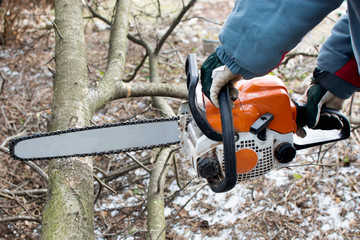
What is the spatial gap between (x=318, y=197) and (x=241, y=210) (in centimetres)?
61

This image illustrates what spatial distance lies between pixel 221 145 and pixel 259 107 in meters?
0.26

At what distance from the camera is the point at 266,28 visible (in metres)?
1.26

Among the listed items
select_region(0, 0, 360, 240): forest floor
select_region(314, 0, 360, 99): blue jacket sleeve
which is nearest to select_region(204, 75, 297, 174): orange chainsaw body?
select_region(314, 0, 360, 99): blue jacket sleeve

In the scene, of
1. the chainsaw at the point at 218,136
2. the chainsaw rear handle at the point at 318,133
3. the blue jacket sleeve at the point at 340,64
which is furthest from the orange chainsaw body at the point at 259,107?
the blue jacket sleeve at the point at 340,64

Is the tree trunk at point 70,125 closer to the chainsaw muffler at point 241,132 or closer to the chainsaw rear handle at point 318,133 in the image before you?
the chainsaw muffler at point 241,132

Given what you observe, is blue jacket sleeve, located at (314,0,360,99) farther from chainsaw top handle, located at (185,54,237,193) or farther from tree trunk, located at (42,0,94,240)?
tree trunk, located at (42,0,94,240)

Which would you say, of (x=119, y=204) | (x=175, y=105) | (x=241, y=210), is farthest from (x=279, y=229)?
(x=175, y=105)

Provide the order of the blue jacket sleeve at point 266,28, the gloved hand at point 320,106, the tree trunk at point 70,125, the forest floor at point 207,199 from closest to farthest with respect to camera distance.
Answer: the blue jacket sleeve at point 266,28 < the tree trunk at point 70,125 < the gloved hand at point 320,106 < the forest floor at point 207,199

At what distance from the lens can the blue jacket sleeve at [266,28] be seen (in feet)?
4.00

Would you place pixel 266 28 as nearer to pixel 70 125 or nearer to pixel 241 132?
pixel 241 132

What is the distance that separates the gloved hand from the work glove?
0.47 metres

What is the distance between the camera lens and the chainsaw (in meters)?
1.58

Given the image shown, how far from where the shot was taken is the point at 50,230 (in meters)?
1.56

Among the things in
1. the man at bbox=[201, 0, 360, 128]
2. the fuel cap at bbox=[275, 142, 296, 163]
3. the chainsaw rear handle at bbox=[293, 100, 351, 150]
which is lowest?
the fuel cap at bbox=[275, 142, 296, 163]
